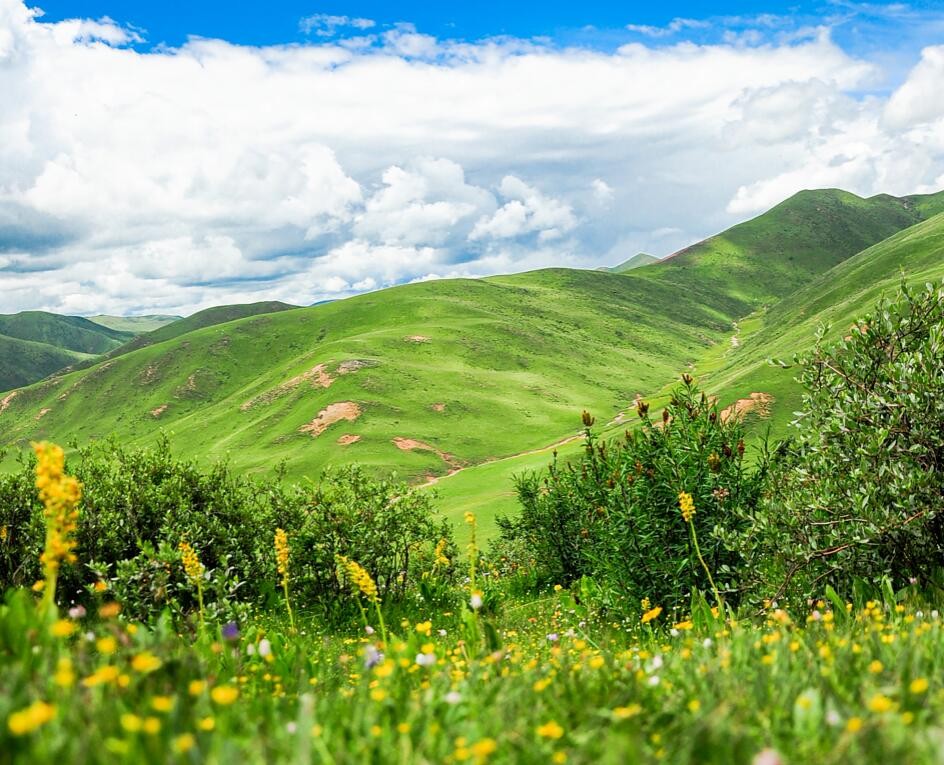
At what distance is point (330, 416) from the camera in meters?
117

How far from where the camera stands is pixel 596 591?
1469 cm

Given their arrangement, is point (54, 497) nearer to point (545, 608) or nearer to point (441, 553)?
point (441, 553)

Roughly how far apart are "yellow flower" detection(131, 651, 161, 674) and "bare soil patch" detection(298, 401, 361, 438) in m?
111

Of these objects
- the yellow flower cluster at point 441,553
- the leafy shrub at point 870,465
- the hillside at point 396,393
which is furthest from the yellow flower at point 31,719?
the hillside at point 396,393

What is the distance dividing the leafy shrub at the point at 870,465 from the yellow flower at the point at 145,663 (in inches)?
347

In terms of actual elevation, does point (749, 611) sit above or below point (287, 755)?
below

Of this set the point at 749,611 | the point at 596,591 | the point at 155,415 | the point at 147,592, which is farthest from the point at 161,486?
the point at 155,415

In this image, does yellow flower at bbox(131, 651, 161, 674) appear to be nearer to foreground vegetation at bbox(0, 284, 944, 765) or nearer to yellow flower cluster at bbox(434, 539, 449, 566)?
foreground vegetation at bbox(0, 284, 944, 765)

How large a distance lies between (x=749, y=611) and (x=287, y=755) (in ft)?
28.1

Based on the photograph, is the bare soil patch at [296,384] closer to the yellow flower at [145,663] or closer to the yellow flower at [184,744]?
the yellow flower at [145,663]

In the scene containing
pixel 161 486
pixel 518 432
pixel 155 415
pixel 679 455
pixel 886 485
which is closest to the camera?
pixel 886 485

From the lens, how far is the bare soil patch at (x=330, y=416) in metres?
114

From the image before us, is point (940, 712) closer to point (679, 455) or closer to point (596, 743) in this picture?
point (596, 743)

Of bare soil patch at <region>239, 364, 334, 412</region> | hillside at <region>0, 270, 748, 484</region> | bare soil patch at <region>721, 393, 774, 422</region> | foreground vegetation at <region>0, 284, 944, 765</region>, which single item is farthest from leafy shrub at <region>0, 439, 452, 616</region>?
bare soil patch at <region>239, 364, 334, 412</region>
